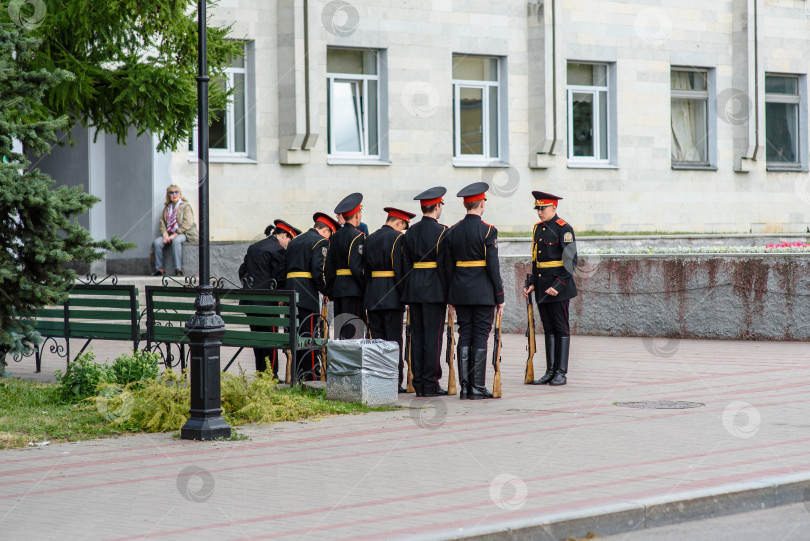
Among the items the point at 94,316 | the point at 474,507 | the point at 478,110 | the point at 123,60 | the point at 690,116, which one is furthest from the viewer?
the point at 690,116

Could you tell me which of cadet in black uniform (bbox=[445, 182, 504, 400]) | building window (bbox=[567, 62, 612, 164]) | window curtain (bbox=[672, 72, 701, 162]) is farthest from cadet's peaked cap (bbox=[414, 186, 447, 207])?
window curtain (bbox=[672, 72, 701, 162])

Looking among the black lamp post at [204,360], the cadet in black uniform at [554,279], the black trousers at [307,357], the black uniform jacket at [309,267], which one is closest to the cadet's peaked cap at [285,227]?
the black uniform jacket at [309,267]

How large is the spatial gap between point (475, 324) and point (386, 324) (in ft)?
3.31

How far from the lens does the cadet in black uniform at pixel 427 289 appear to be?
11.4 meters

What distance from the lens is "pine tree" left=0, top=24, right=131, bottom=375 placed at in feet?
32.1

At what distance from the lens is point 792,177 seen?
2908 cm

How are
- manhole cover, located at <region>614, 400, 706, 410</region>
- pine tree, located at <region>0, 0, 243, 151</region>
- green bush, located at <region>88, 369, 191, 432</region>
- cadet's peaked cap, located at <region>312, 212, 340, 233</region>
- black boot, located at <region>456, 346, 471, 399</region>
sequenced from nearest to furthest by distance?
green bush, located at <region>88, 369, 191, 432</region> < manhole cover, located at <region>614, 400, 706, 410</region> < black boot, located at <region>456, 346, 471, 399</region> < cadet's peaked cap, located at <region>312, 212, 340, 233</region> < pine tree, located at <region>0, 0, 243, 151</region>

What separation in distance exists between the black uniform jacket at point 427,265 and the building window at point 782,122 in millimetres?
19794

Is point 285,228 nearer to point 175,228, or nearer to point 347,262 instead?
point 347,262

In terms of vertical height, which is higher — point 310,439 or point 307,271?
point 307,271

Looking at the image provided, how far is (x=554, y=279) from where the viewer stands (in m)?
12.4

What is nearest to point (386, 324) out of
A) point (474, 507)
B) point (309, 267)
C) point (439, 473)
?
point (309, 267)

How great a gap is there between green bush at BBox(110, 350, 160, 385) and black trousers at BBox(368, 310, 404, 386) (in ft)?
7.40

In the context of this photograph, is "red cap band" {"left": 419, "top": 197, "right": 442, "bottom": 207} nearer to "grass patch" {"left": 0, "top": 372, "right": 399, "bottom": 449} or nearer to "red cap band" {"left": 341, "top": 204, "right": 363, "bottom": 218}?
"red cap band" {"left": 341, "top": 204, "right": 363, "bottom": 218}
